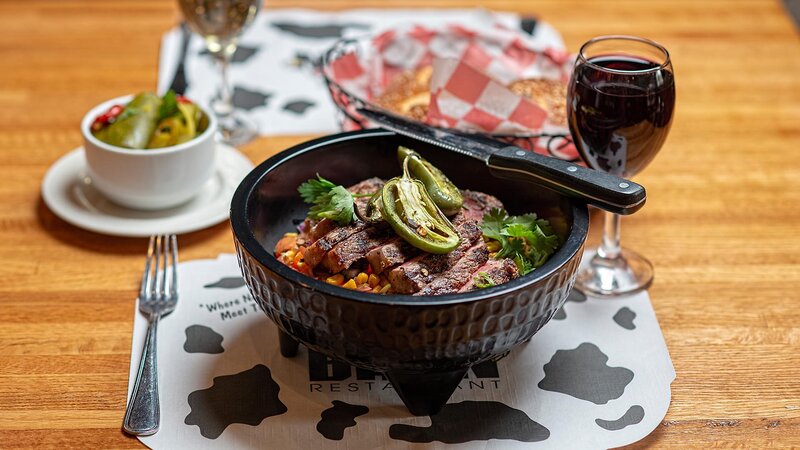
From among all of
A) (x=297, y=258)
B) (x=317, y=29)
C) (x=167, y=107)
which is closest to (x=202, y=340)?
(x=297, y=258)

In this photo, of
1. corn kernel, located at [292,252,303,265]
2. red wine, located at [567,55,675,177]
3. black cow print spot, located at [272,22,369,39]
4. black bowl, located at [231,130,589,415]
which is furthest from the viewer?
black cow print spot, located at [272,22,369,39]

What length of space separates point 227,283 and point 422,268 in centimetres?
48

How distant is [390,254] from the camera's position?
126 cm

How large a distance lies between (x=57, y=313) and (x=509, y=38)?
4.16ft

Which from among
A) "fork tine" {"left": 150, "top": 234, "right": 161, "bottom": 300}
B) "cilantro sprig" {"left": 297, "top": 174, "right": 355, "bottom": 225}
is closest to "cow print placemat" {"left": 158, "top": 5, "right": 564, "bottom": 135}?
"fork tine" {"left": 150, "top": 234, "right": 161, "bottom": 300}

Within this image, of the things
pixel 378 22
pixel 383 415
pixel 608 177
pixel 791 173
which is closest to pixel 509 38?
pixel 378 22

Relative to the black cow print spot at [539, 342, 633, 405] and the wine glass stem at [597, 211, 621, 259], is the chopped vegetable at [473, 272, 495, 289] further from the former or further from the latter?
the wine glass stem at [597, 211, 621, 259]

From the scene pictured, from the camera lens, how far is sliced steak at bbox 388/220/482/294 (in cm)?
122

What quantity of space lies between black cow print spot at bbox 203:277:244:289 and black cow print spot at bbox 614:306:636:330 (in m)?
0.65

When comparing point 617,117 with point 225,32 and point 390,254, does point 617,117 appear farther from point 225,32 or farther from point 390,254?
point 225,32

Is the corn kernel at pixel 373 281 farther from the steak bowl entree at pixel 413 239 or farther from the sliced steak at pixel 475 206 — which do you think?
the sliced steak at pixel 475 206

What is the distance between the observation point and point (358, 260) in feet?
4.20

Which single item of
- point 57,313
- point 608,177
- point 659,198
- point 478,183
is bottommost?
point 57,313

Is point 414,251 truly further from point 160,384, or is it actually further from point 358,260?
point 160,384
